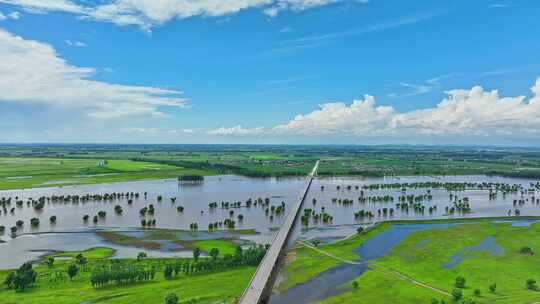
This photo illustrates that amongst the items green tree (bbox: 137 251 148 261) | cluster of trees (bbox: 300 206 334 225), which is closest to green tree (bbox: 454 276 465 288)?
cluster of trees (bbox: 300 206 334 225)

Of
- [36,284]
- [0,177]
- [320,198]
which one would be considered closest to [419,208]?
[320,198]

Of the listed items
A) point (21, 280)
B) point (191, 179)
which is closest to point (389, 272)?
point (21, 280)

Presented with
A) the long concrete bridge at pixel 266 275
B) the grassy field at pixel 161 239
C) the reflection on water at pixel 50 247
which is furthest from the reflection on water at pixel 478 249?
the reflection on water at pixel 50 247

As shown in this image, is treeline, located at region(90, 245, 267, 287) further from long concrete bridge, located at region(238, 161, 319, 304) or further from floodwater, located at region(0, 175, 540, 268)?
floodwater, located at region(0, 175, 540, 268)

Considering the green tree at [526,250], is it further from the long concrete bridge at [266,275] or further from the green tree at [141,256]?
the green tree at [141,256]

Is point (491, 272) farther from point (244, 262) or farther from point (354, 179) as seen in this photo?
point (354, 179)
